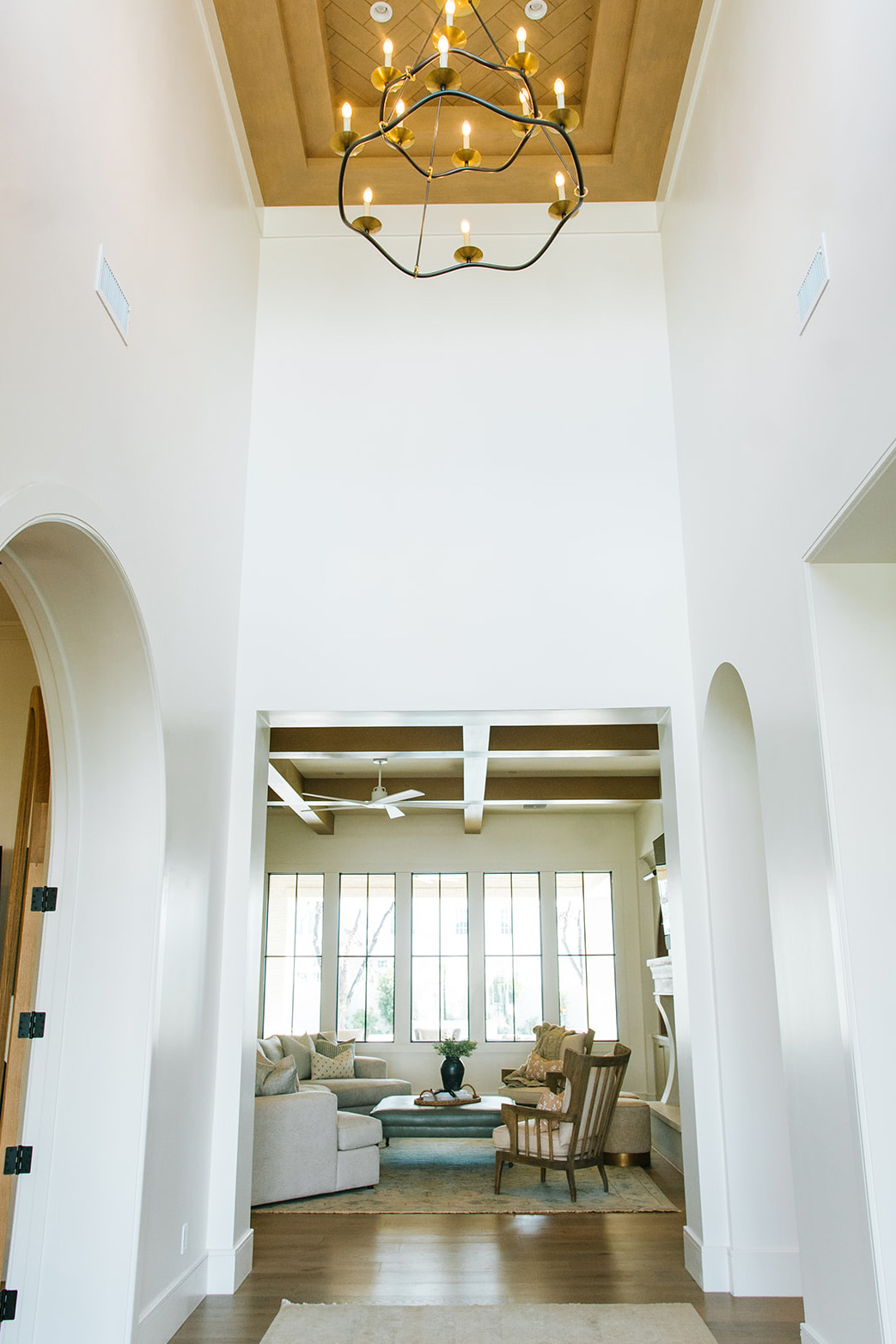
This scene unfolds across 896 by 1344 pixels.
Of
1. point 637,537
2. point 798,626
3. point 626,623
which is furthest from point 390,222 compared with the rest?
point 798,626

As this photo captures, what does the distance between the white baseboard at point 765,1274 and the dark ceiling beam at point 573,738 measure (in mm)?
3371

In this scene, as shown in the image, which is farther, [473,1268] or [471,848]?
[471,848]

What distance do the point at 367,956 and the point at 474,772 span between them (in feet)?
15.2

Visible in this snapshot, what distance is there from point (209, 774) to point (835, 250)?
3.34 m

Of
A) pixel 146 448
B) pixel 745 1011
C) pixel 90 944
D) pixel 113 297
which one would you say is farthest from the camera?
pixel 745 1011

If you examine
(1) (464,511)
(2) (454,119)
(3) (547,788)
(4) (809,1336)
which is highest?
(2) (454,119)

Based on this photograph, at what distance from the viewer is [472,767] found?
7957 mm

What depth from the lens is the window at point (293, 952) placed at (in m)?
11.7

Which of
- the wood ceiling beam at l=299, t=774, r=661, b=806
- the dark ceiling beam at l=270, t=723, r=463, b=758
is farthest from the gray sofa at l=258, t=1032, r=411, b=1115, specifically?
the dark ceiling beam at l=270, t=723, r=463, b=758

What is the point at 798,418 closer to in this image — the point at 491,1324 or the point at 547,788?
the point at 491,1324

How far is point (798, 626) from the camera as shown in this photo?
11.0ft

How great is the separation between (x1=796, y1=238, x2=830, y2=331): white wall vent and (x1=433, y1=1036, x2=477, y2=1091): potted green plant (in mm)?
7657

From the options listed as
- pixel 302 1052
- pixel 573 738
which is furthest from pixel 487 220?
pixel 302 1052

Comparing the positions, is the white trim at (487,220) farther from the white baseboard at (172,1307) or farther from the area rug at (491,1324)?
the area rug at (491,1324)
